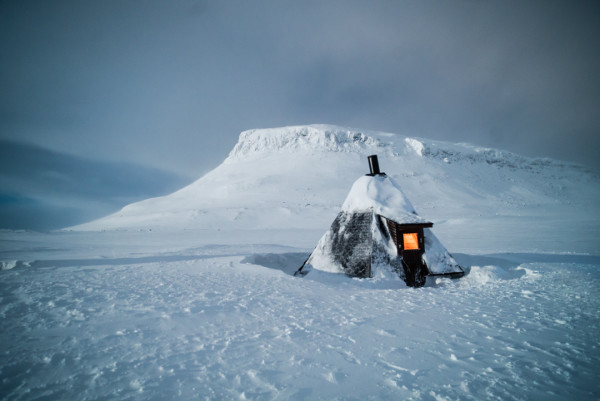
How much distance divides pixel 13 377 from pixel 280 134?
9419cm

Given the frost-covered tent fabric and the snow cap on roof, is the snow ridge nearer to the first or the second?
the snow cap on roof

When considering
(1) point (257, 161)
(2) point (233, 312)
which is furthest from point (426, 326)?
(1) point (257, 161)

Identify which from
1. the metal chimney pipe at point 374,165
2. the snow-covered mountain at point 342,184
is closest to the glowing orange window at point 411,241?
the metal chimney pipe at point 374,165

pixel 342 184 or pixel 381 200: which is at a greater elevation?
pixel 342 184

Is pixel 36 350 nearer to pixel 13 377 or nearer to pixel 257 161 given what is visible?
pixel 13 377

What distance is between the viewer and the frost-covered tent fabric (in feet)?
25.6

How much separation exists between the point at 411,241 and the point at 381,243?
0.94 m

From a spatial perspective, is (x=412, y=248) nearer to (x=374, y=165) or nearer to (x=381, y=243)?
(x=381, y=243)

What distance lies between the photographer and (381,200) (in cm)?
906

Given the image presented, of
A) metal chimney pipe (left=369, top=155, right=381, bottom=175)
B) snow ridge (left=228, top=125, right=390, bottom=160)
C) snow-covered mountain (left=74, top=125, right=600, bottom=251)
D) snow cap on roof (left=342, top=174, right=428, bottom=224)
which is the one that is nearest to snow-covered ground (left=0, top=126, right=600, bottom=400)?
snow cap on roof (left=342, top=174, right=428, bottom=224)

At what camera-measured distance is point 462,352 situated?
3408 mm

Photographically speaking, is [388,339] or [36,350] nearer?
[36,350]

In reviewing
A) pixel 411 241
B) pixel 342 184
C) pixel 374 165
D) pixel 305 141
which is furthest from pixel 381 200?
pixel 305 141

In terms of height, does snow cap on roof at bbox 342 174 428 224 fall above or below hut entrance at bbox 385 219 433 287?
Answer: above
